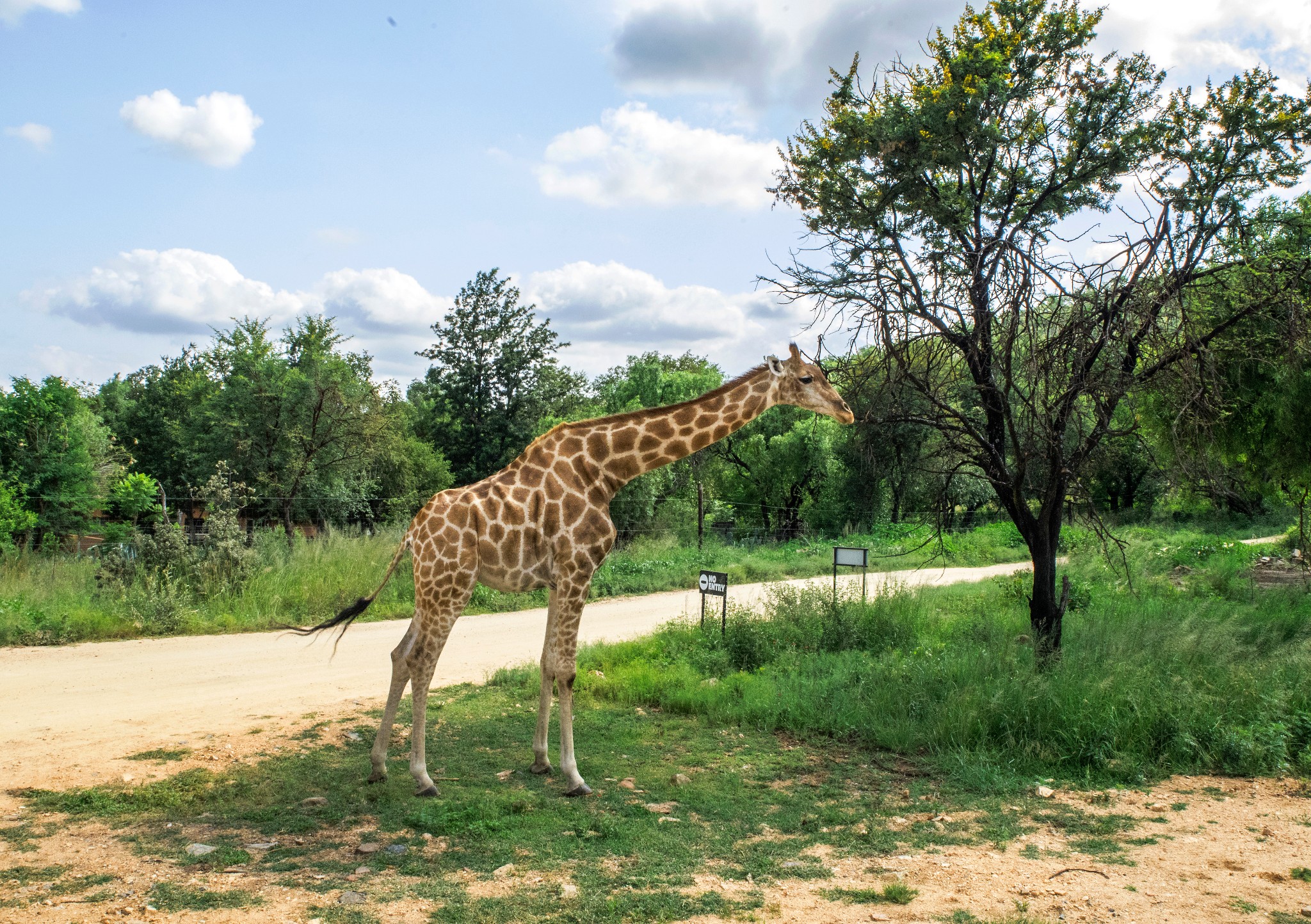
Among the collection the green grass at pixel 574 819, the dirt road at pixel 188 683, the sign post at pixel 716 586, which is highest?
the sign post at pixel 716 586

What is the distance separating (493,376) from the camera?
29.5 meters

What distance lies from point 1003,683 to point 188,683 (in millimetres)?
8801

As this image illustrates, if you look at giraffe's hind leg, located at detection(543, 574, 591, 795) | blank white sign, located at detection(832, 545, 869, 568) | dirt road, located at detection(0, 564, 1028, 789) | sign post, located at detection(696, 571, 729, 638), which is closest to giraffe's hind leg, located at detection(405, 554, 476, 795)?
giraffe's hind leg, located at detection(543, 574, 591, 795)

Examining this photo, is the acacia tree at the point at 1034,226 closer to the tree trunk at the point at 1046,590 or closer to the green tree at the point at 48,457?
the tree trunk at the point at 1046,590

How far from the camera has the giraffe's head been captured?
7273 mm

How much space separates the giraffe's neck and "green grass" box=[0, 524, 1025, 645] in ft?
21.5

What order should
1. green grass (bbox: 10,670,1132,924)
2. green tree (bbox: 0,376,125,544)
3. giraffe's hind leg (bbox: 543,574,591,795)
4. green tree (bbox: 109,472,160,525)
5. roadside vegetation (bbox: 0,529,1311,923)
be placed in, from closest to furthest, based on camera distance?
green grass (bbox: 10,670,1132,924), roadside vegetation (bbox: 0,529,1311,923), giraffe's hind leg (bbox: 543,574,591,795), green tree (bbox: 109,472,160,525), green tree (bbox: 0,376,125,544)

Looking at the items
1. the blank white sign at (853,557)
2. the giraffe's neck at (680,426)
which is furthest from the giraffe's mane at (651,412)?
the blank white sign at (853,557)

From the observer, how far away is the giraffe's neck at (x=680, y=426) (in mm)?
7250

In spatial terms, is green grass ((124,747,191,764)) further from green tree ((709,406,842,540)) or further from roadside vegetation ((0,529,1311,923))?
green tree ((709,406,842,540))

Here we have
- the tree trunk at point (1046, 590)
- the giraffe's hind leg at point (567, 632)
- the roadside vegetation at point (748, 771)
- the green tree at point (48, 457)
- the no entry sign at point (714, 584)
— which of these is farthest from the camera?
the green tree at point (48, 457)

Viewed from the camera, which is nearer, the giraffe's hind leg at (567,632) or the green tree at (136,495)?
the giraffe's hind leg at (567,632)

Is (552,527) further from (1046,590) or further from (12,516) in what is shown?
(12,516)

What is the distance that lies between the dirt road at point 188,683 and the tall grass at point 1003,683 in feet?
8.52
